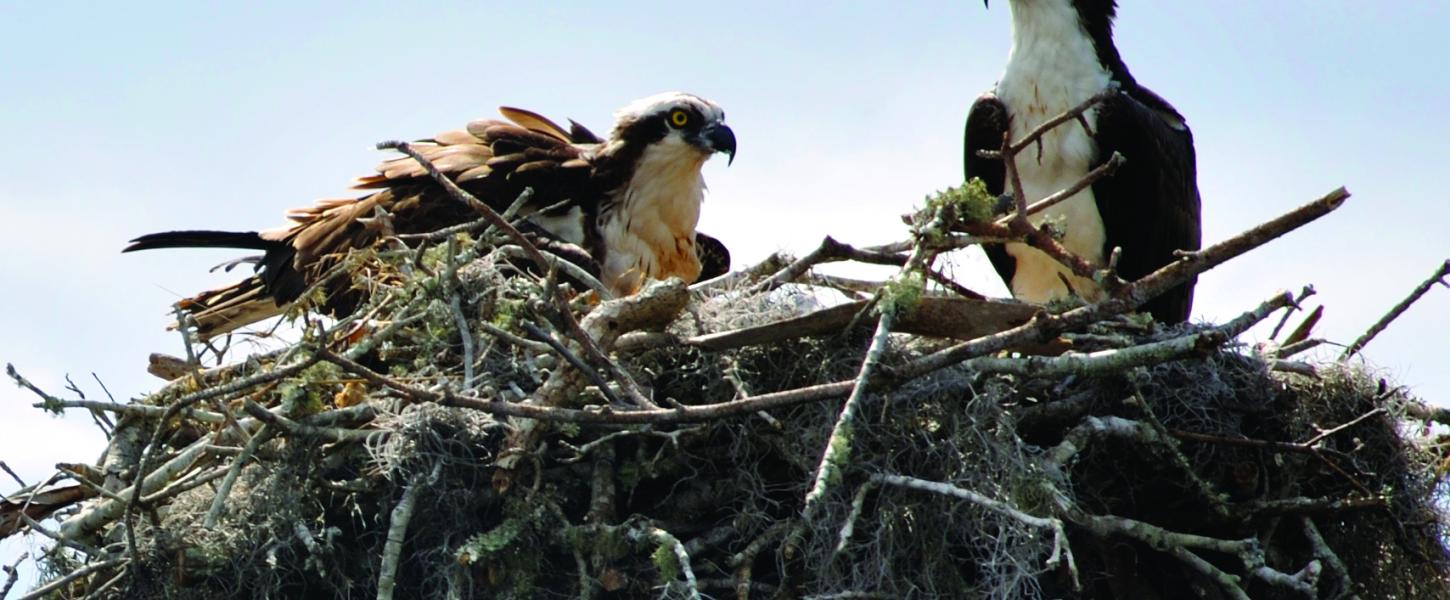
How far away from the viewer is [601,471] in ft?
15.3

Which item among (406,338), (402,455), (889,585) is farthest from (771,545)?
(406,338)

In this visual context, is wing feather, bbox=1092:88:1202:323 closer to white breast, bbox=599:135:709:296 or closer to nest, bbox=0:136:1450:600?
white breast, bbox=599:135:709:296

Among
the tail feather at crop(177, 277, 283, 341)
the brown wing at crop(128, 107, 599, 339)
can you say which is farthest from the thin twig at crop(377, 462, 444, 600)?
the tail feather at crop(177, 277, 283, 341)

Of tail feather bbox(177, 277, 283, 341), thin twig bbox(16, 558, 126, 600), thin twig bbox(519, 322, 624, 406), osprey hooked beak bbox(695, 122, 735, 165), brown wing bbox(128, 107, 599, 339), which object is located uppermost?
osprey hooked beak bbox(695, 122, 735, 165)

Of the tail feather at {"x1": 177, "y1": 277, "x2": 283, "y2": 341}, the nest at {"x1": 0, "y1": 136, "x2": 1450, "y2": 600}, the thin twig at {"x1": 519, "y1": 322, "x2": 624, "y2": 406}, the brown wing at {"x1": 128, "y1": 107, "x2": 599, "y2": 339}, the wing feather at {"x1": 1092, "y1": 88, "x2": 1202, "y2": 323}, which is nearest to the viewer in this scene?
the thin twig at {"x1": 519, "y1": 322, "x2": 624, "y2": 406}

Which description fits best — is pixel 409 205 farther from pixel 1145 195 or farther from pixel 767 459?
pixel 1145 195

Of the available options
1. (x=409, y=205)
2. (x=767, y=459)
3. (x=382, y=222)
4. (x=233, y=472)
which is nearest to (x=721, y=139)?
(x=409, y=205)

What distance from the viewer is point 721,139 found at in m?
6.96

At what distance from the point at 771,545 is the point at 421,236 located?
1.55 meters

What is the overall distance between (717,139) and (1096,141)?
1410mm

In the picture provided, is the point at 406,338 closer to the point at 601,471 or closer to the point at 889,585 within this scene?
the point at 601,471

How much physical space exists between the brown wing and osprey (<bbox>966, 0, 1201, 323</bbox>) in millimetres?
1553

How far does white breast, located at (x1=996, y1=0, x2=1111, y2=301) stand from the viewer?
6.75 meters

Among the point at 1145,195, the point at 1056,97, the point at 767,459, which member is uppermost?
the point at 1056,97
